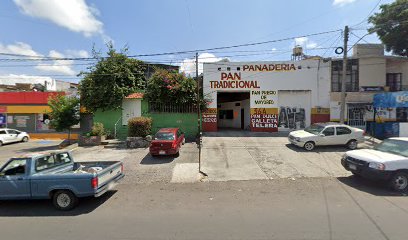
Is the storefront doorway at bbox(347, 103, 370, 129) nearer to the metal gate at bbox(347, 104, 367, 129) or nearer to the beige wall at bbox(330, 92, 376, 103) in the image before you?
the metal gate at bbox(347, 104, 367, 129)

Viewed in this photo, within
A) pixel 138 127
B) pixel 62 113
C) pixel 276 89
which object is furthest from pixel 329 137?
pixel 62 113

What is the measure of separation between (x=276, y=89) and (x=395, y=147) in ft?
43.0

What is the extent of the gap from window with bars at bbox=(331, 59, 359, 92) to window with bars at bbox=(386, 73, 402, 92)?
3.13 meters

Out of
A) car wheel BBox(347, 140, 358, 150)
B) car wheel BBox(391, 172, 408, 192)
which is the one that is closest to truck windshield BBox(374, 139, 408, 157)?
car wheel BBox(391, 172, 408, 192)

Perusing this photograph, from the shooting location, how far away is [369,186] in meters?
9.12

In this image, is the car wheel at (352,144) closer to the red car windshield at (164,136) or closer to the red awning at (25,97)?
the red car windshield at (164,136)

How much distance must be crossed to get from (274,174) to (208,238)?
6.52 metres

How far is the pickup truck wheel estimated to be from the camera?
7.09 m

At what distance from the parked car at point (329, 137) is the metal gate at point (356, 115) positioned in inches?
288

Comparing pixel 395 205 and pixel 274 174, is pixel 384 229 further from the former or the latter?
pixel 274 174

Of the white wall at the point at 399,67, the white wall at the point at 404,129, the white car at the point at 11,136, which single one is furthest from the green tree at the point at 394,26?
the white car at the point at 11,136

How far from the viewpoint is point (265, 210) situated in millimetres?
6836

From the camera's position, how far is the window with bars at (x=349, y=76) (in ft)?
73.2

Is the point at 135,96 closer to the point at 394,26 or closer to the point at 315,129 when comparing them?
the point at 315,129
